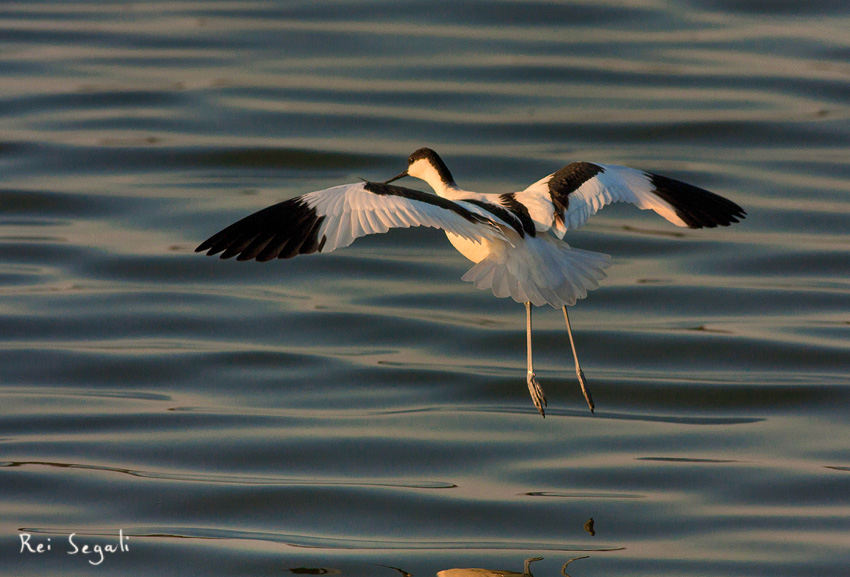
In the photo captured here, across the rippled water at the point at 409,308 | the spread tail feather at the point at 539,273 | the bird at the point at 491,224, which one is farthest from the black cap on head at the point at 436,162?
the rippled water at the point at 409,308

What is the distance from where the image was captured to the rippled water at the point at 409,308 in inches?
242

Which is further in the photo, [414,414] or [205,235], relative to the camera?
[205,235]

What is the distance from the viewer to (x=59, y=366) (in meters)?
8.38

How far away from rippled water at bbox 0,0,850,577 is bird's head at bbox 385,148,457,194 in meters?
1.62

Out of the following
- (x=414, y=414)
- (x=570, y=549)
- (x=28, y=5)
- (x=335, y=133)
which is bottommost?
(x=570, y=549)

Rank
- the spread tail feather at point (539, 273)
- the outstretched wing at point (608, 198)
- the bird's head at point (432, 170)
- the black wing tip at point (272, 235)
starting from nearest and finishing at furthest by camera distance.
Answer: the black wing tip at point (272, 235) → the spread tail feather at point (539, 273) → the outstretched wing at point (608, 198) → the bird's head at point (432, 170)

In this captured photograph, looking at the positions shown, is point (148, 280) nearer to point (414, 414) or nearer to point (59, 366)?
point (59, 366)

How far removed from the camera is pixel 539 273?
5.70 meters

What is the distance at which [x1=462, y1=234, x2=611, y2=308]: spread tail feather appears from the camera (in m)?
5.62

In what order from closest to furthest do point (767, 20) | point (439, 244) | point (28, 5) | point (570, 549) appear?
point (570, 549), point (439, 244), point (767, 20), point (28, 5)

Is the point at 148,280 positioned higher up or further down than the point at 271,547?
higher up

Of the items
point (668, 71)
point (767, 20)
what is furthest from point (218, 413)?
point (767, 20)

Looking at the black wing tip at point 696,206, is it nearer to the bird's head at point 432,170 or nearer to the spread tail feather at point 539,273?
the spread tail feather at point 539,273

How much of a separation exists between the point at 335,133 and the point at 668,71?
419cm
